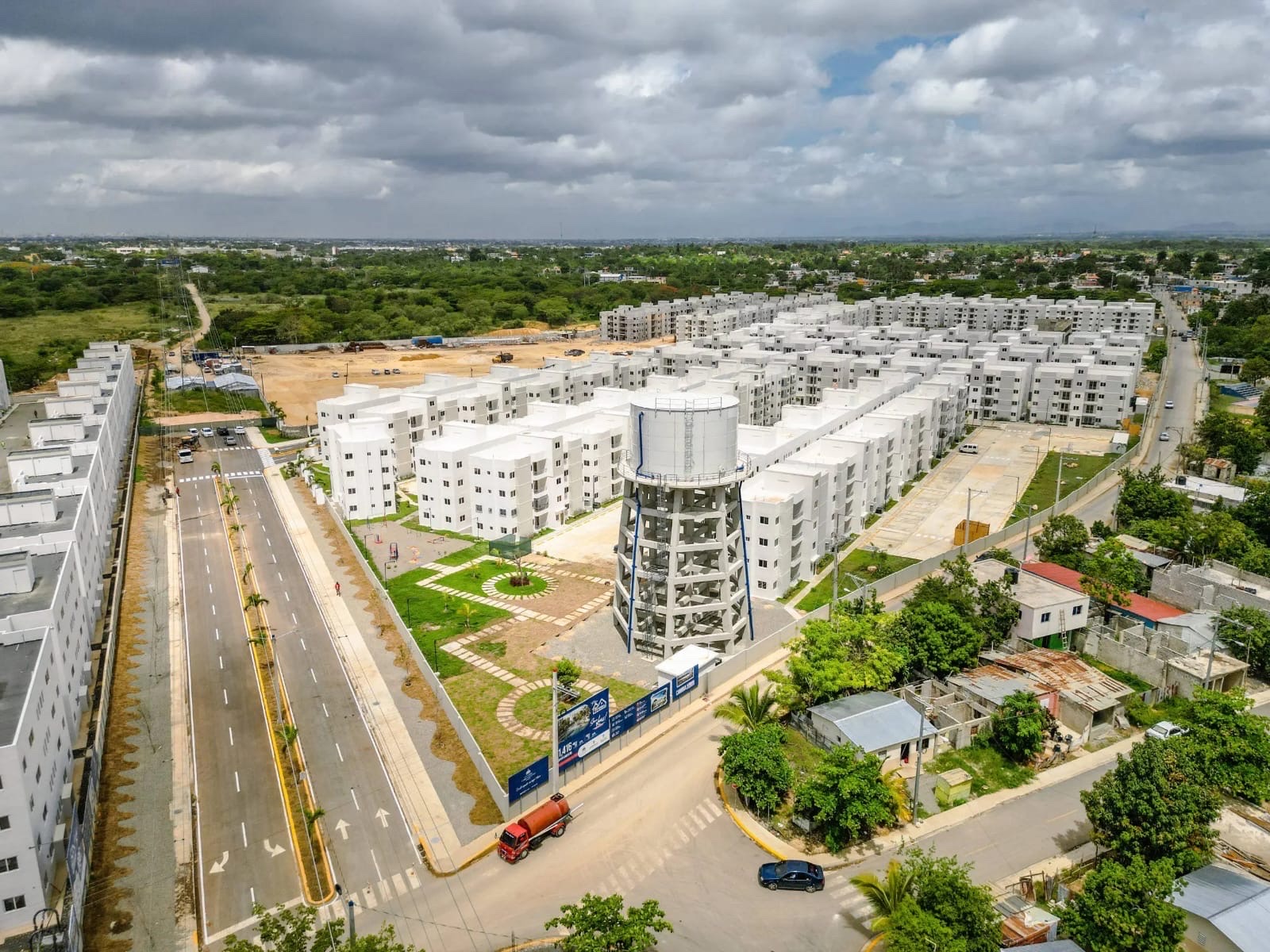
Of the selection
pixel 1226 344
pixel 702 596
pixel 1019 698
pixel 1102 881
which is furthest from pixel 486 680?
pixel 1226 344

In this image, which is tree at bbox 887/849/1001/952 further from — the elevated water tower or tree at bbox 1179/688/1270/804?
the elevated water tower

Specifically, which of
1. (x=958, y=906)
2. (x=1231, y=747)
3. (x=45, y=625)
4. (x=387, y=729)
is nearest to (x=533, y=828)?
(x=387, y=729)

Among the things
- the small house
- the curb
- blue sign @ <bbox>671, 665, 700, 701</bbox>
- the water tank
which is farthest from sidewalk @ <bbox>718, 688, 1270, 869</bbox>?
the water tank

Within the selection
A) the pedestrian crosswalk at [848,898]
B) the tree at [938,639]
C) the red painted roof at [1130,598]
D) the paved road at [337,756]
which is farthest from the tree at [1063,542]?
the paved road at [337,756]

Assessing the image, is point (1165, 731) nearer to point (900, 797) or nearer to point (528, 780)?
point (900, 797)

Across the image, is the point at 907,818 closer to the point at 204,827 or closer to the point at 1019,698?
the point at 1019,698
